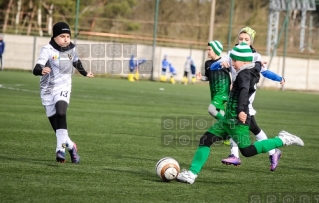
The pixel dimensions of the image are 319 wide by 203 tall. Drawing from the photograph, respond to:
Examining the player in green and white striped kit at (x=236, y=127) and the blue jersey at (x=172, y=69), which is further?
the blue jersey at (x=172, y=69)

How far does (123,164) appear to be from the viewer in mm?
10438

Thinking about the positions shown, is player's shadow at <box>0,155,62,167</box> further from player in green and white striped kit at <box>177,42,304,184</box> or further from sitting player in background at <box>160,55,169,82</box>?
sitting player in background at <box>160,55,169,82</box>

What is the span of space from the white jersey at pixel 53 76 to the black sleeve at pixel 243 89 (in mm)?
2765

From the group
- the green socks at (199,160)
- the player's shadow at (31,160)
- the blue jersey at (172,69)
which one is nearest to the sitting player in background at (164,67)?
the blue jersey at (172,69)

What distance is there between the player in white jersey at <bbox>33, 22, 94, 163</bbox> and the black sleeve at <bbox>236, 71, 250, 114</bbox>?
266 cm

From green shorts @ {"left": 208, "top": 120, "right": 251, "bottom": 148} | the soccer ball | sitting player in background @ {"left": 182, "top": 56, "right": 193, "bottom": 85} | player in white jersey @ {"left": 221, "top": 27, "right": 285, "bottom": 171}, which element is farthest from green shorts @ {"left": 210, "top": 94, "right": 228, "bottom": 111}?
sitting player in background @ {"left": 182, "top": 56, "right": 193, "bottom": 85}

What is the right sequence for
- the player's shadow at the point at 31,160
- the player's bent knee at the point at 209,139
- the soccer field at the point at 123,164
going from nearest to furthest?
the soccer field at the point at 123,164, the player's bent knee at the point at 209,139, the player's shadow at the point at 31,160

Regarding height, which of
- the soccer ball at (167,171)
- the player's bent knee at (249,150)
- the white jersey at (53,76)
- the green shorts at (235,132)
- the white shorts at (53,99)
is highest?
the white jersey at (53,76)

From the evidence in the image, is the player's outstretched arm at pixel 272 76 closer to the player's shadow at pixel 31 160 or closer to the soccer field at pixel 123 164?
the soccer field at pixel 123 164

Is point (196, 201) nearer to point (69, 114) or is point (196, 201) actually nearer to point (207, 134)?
point (207, 134)

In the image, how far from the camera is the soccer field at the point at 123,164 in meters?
7.99

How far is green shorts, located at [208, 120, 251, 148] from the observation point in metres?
9.03

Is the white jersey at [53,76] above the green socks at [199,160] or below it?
above

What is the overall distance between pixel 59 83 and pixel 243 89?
2.90m
